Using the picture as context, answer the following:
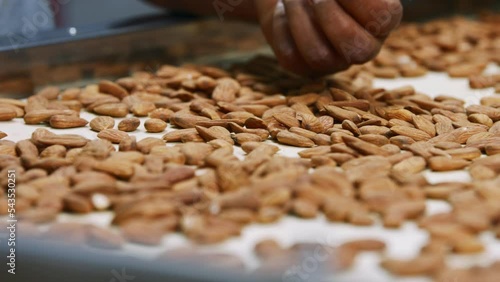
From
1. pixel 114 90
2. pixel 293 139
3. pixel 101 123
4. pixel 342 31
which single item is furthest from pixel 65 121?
pixel 342 31

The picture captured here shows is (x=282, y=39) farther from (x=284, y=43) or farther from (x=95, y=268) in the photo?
(x=95, y=268)

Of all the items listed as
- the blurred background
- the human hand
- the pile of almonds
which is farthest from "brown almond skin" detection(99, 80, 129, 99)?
the human hand

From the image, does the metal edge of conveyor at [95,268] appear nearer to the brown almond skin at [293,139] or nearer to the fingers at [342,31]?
the brown almond skin at [293,139]

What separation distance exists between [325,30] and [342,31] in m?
0.03

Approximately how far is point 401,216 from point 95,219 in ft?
0.99

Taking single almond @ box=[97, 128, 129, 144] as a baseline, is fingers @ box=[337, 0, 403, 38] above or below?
above

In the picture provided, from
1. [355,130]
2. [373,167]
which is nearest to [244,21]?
[355,130]

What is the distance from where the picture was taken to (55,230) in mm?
653

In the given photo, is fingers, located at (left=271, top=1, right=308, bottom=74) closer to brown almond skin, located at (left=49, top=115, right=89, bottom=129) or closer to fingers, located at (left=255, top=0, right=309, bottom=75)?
fingers, located at (left=255, top=0, right=309, bottom=75)

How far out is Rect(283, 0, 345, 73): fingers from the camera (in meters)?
1.11

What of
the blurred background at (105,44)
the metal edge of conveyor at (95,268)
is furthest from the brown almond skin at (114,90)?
the metal edge of conveyor at (95,268)

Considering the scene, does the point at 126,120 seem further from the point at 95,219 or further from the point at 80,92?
the point at 95,219

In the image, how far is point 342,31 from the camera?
3.55 feet

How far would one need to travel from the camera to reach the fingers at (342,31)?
1076mm
